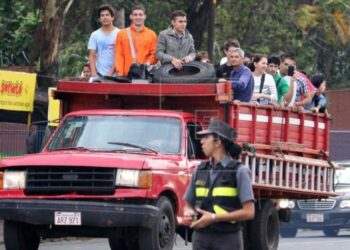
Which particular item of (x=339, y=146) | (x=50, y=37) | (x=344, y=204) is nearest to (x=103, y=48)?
(x=50, y=37)

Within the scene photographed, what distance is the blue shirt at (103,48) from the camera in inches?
670

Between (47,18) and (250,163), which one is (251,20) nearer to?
(47,18)

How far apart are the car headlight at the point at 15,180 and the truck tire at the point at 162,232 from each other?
1.55m

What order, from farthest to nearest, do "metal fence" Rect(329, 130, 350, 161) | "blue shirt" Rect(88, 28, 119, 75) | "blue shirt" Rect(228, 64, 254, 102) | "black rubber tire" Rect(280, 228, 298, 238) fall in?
"metal fence" Rect(329, 130, 350, 161), "black rubber tire" Rect(280, 228, 298, 238), "blue shirt" Rect(88, 28, 119, 75), "blue shirt" Rect(228, 64, 254, 102)

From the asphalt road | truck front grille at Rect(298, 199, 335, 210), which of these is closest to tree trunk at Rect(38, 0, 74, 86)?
the asphalt road

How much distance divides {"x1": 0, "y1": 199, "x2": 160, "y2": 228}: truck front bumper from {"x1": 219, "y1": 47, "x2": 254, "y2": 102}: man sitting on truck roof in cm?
289

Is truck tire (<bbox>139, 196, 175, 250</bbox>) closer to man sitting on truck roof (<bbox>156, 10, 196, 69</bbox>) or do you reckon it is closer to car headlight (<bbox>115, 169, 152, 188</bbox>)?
car headlight (<bbox>115, 169, 152, 188</bbox>)

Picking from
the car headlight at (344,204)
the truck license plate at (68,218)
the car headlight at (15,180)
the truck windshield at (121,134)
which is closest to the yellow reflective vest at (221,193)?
the truck license plate at (68,218)

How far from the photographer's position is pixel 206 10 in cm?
3005

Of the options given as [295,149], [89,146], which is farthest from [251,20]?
[89,146]

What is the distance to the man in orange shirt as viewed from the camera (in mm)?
16484

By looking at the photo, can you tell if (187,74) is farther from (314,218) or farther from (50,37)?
(50,37)

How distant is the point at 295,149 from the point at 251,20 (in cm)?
1956

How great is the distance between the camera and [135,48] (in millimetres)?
16500
